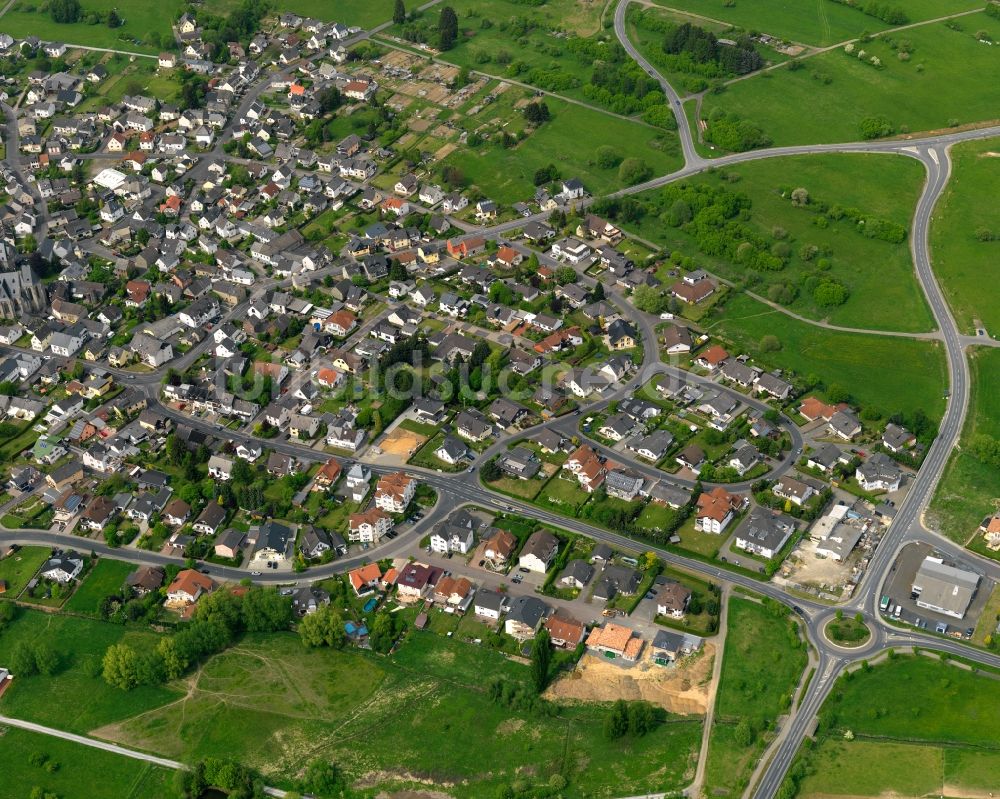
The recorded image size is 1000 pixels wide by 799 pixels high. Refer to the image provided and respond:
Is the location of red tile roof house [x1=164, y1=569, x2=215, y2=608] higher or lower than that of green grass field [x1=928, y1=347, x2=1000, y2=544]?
lower

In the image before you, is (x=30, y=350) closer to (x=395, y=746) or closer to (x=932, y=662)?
(x=395, y=746)

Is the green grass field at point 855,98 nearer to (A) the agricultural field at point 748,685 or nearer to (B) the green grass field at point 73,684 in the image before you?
(A) the agricultural field at point 748,685

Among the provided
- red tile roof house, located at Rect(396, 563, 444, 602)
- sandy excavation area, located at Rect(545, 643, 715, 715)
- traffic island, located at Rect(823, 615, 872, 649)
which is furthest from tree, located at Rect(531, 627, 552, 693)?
traffic island, located at Rect(823, 615, 872, 649)

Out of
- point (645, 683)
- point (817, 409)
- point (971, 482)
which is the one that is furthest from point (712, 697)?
point (817, 409)

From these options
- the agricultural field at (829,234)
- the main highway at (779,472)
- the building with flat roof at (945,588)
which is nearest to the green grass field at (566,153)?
the main highway at (779,472)

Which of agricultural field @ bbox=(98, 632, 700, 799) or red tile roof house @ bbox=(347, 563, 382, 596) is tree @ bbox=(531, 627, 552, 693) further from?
red tile roof house @ bbox=(347, 563, 382, 596)

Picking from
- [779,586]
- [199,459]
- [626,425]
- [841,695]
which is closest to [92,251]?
[199,459]
